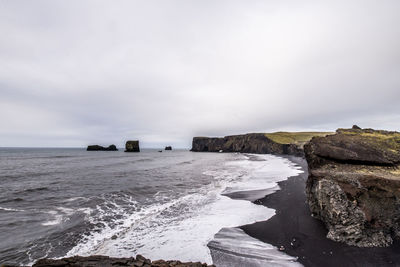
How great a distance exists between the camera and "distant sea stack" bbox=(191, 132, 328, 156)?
92.2 metres

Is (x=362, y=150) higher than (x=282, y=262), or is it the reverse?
(x=362, y=150)

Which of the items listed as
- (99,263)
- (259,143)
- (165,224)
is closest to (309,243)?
(165,224)

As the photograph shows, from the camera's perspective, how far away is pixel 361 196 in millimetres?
7211

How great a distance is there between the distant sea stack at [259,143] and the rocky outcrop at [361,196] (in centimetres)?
6967

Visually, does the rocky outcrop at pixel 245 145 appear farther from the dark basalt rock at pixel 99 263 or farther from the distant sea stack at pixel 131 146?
the dark basalt rock at pixel 99 263

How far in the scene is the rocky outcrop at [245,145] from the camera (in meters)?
97.4

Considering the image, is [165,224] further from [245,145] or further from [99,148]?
[99,148]

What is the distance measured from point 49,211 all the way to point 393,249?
18566 mm

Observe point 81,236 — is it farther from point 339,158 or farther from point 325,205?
point 339,158

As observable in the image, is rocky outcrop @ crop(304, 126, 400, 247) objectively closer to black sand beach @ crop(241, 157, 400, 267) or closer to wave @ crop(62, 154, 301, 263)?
black sand beach @ crop(241, 157, 400, 267)

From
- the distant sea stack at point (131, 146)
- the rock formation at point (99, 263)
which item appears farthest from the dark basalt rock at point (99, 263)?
the distant sea stack at point (131, 146)

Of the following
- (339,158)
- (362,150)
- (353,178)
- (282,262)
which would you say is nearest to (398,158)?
(362,150)

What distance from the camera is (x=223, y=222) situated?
31.8 ft

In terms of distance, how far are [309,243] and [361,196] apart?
2.94 meters
